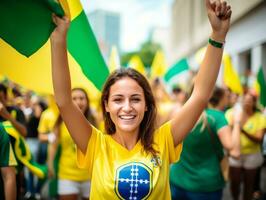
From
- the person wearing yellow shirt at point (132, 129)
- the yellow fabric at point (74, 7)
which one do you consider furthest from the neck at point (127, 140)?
the yellow fabric at point (74, 7)

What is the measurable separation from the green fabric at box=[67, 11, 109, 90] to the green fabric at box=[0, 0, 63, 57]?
0.51 meters

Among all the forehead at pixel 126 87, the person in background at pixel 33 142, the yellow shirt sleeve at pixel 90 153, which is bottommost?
the person in background at pixel 33 142

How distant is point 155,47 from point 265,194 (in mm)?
64710

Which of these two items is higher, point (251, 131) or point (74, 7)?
point (74, 7)

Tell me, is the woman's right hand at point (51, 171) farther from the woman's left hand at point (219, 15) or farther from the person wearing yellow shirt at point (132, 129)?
the woman's left hand at point (219, 15)

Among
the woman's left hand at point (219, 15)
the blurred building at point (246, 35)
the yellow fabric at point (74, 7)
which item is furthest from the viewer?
the blurred building at point (246, 35)

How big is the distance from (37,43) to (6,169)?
1.07 meters

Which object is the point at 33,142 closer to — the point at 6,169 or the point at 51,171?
the point at 51,171

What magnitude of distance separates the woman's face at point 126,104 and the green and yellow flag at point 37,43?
0.49 metres

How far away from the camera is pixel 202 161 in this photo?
138 inches

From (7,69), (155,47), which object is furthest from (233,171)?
(155,47)

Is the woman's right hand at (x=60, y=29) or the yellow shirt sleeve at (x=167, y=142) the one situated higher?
the woman's right hand at (x=60, y=29)

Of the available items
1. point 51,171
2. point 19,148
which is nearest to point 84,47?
point 19,148

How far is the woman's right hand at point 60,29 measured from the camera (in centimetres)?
181
